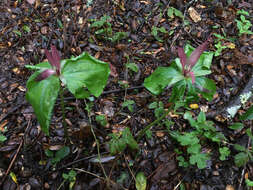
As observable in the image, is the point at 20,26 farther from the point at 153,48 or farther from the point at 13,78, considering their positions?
the point at 153,48

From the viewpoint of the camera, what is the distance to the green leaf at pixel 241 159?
1.56 m

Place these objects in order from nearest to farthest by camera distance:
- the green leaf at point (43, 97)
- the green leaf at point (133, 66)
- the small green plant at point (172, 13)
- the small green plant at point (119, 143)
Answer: the green leaf at point (43, 97) → the small green plant at point (119, 143) → the green leaf at point (133, 66) → the small green plant at point (172, 13)

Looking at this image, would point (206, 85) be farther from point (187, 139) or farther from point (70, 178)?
point (70, 178)

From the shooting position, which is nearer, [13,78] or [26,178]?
[26,178]

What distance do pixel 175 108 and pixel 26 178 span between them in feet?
3.74

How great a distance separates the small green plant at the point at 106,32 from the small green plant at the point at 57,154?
1.12m

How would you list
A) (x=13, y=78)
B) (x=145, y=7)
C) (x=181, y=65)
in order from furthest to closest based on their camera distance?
(x=145, y=7)
(x=13, y=78)
(x=181, y=65)

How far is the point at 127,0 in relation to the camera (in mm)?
2549

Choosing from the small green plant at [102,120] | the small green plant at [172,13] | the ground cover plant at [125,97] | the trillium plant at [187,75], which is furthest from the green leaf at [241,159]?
the small green plant at [172,13]

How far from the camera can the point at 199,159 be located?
5.08ft

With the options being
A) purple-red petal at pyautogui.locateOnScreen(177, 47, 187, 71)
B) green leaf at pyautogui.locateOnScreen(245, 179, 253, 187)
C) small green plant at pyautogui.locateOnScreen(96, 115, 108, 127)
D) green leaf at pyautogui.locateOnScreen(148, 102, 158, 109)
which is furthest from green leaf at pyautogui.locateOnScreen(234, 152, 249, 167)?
small green plant at pyautogui.locateOnScreen(96, 115, 108, 127)

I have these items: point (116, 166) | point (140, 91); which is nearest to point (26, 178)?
point (116, 166)

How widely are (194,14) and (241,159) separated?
1.64m

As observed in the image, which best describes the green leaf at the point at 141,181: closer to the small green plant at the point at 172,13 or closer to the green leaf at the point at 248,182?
the green leaf at the point at 248,182
